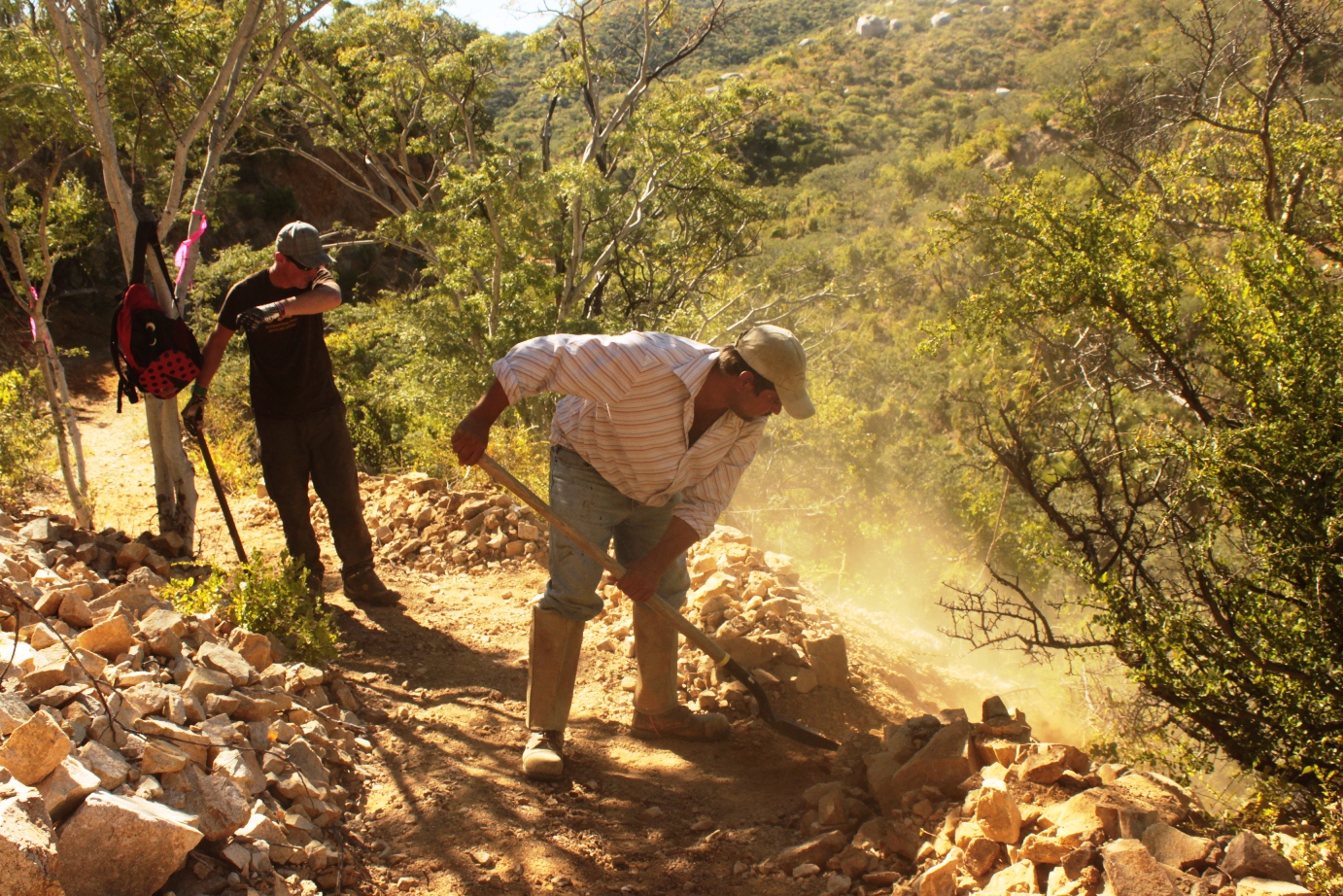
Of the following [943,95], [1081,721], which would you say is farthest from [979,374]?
[943,95]

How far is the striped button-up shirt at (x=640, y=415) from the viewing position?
2.78 m

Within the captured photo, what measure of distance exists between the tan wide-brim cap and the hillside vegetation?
49.5 inches

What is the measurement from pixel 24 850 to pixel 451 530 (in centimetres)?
409

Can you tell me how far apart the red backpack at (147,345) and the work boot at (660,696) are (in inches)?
87.2

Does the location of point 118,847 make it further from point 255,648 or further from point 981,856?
point 981,856

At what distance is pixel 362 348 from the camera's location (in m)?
13.7

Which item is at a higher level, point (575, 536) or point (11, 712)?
point (575, 536)

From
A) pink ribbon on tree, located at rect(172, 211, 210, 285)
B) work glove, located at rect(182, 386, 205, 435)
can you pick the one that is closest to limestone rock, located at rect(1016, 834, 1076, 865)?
work glove, located at rect(182, 386, 205, 435)

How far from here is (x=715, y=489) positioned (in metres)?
2.99

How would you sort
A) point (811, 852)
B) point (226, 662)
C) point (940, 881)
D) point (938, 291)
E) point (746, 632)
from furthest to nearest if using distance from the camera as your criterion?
point (938, 291) < point (746, 632) < point (226, 662) < point (811, 852) < point (940, 881)

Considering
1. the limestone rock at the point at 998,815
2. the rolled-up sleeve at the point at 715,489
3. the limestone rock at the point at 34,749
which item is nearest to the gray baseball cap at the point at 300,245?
the rolled-up sleeve at the point at 715,489

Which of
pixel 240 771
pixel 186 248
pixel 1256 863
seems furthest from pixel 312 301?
pixel 1256 863

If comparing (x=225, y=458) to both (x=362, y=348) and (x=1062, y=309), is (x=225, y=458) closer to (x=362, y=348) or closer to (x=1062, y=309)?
(x=362, y=348)

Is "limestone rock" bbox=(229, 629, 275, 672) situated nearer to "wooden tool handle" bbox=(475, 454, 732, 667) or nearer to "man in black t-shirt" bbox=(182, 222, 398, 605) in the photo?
"man in black t-shirt" bbox=(182, 222, 398, 605)
